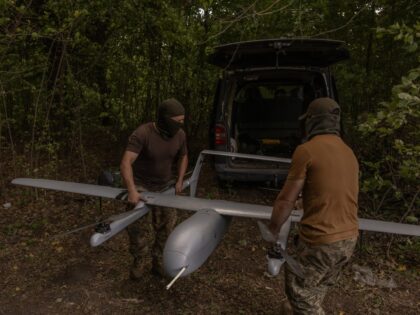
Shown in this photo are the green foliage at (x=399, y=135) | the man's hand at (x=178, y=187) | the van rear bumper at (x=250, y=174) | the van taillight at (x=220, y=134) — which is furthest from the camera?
the van taillight at (x=220, y=134)

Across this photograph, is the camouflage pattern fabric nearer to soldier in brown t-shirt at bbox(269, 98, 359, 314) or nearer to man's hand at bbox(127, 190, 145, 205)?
man's hand at bbox(127, 190, 145, 205)

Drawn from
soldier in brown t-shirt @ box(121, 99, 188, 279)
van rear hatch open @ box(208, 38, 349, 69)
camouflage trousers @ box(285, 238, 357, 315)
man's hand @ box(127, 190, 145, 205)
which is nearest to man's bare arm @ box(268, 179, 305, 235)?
camouflage trousers @ box(285, 238, 357, 315)

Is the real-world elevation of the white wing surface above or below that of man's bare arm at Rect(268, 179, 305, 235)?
below

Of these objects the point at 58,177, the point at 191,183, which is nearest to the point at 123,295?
the point at 191,183

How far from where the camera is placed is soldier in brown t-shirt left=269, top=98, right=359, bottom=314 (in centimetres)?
277

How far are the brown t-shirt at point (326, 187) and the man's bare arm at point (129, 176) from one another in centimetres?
163

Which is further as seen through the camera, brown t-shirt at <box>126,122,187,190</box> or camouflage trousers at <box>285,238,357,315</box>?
brown t-shirt at <box>126,122,187,190</box>

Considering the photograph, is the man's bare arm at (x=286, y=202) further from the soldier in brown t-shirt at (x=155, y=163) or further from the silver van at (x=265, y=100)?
the silver van at (x=265, y=100)

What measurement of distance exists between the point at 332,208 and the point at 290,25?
237 inches

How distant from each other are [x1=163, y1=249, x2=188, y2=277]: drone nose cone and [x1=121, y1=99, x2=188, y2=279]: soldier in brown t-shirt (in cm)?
134

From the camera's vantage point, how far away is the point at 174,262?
2.86 m

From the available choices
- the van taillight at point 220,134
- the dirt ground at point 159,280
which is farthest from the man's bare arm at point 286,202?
the van taillight at point 220,134

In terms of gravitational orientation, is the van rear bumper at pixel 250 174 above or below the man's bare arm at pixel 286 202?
below

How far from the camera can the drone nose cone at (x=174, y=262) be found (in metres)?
2.85
